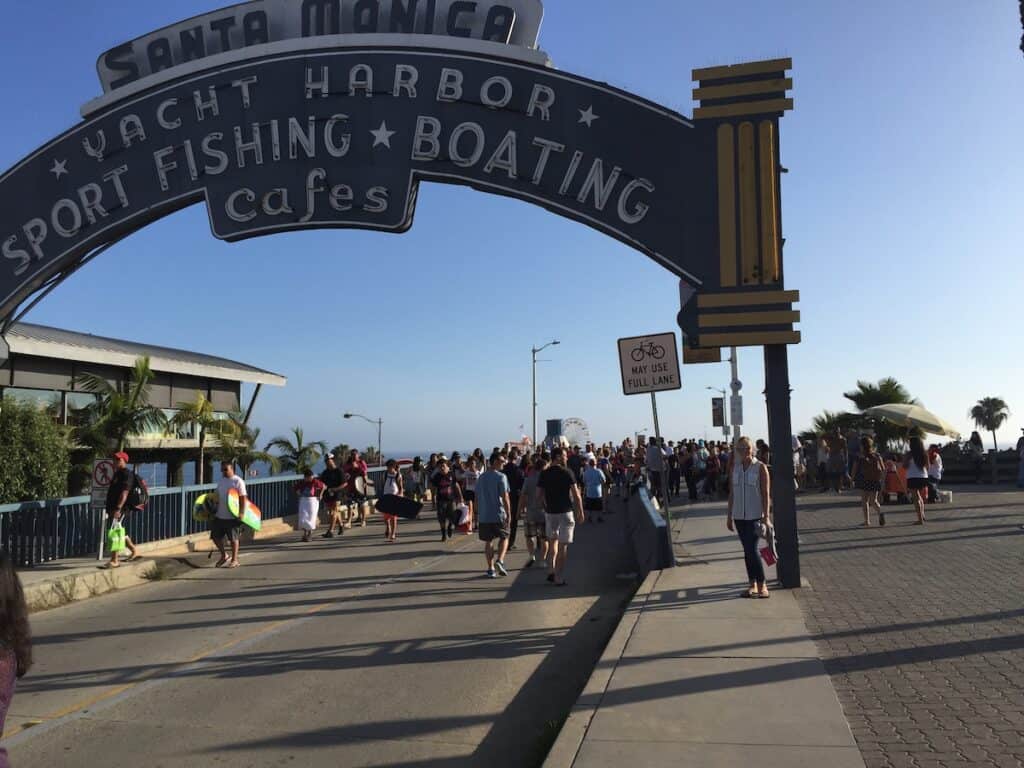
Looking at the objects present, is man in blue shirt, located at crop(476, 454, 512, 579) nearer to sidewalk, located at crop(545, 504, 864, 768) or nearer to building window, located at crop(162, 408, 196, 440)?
sidewalk, located at crop(545, 504, 864, 768)

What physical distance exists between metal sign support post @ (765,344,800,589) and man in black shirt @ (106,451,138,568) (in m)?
9.44

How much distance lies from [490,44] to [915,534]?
33.5 feet

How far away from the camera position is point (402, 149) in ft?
39.0

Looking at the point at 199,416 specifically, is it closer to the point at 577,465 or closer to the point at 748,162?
the point at 577,465

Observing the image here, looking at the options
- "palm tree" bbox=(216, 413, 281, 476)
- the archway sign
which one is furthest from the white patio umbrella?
"palm tree" bbox=(216, 413, 281, 476)

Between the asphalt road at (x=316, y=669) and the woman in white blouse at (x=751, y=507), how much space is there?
1617 mm

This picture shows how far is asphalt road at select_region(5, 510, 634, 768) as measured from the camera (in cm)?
530

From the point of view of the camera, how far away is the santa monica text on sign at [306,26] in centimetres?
1204

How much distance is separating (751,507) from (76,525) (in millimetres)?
10540

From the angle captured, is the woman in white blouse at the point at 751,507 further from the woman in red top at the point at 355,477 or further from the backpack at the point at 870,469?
the woman in red top at the point at 355,477

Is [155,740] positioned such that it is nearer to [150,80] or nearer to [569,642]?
[569,642]

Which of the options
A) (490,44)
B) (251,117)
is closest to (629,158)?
(490,44)

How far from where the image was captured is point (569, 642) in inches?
316

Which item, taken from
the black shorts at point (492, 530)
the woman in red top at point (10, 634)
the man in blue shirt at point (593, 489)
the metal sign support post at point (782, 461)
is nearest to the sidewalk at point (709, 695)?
the metal sign support post at point (782, 461)
